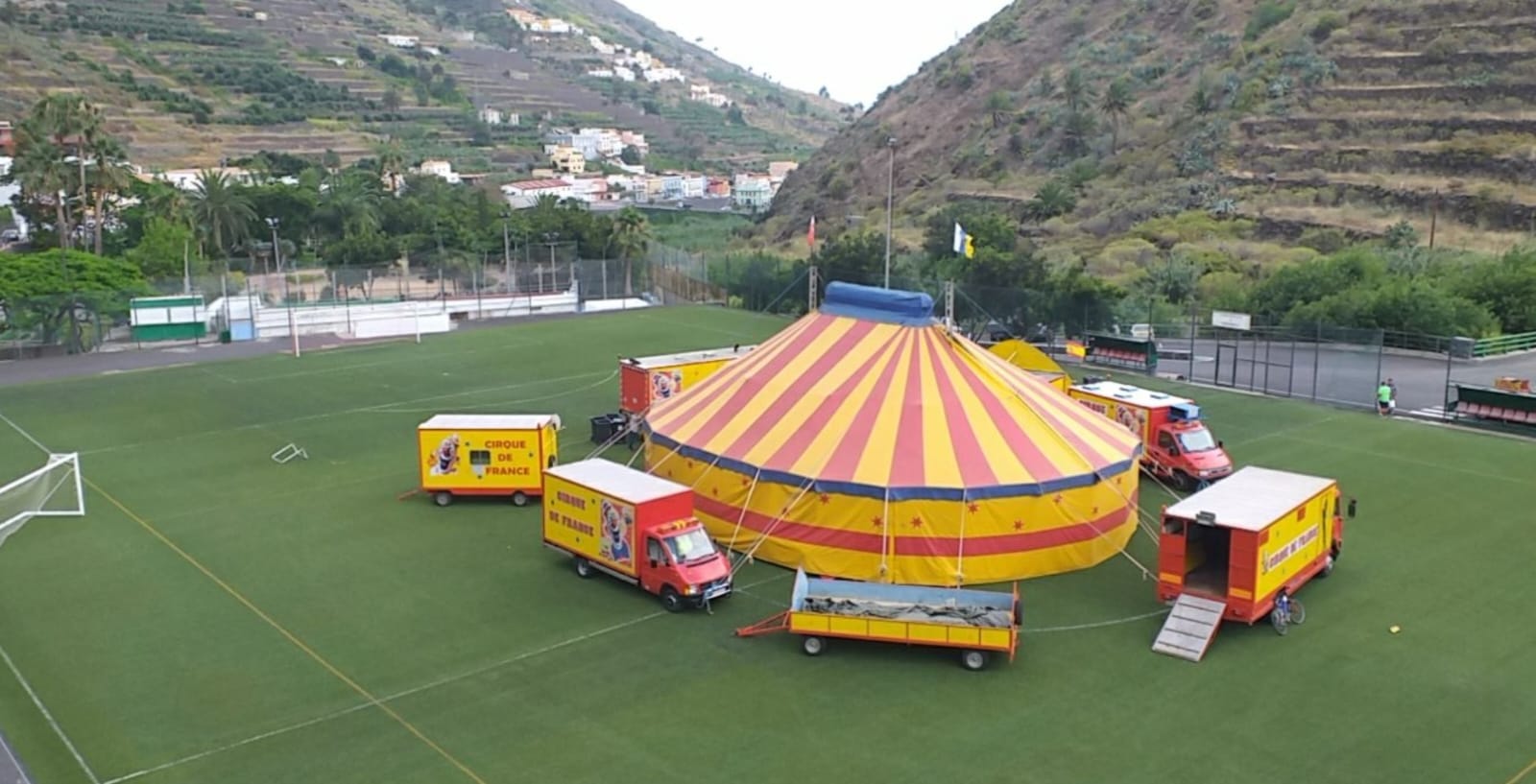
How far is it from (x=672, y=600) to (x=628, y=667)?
220cm

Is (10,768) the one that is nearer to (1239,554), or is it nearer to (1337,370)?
(1239,554)

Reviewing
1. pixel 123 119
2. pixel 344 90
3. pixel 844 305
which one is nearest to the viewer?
pixel 844 305

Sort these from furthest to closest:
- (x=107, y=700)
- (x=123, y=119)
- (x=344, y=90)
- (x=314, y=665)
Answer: (x=344, y=90), (x=123, y=119), (x=314, y=665), (x=107, y=700)

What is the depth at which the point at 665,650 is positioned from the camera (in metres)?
17.6

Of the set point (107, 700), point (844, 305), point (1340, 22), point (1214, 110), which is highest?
point (1340, 22)

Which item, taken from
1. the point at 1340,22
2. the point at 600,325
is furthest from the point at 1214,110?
the point at 600,325

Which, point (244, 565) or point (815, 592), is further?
point (244, 565)

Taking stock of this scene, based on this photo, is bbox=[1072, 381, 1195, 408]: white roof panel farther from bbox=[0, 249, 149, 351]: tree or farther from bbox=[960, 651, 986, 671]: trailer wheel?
bbox=[0, 249, 149, 351]: tree

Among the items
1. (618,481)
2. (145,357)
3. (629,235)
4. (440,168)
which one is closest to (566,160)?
(440,168)

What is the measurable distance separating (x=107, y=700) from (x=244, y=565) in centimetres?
553

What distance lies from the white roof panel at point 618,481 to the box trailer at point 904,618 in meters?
2.78

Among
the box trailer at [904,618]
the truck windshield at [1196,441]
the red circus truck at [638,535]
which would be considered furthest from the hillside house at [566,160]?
the box trailer at [904,618]

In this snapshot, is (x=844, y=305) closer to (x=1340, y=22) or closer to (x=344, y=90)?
(x=1340, y=22)

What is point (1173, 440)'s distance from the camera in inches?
1025
